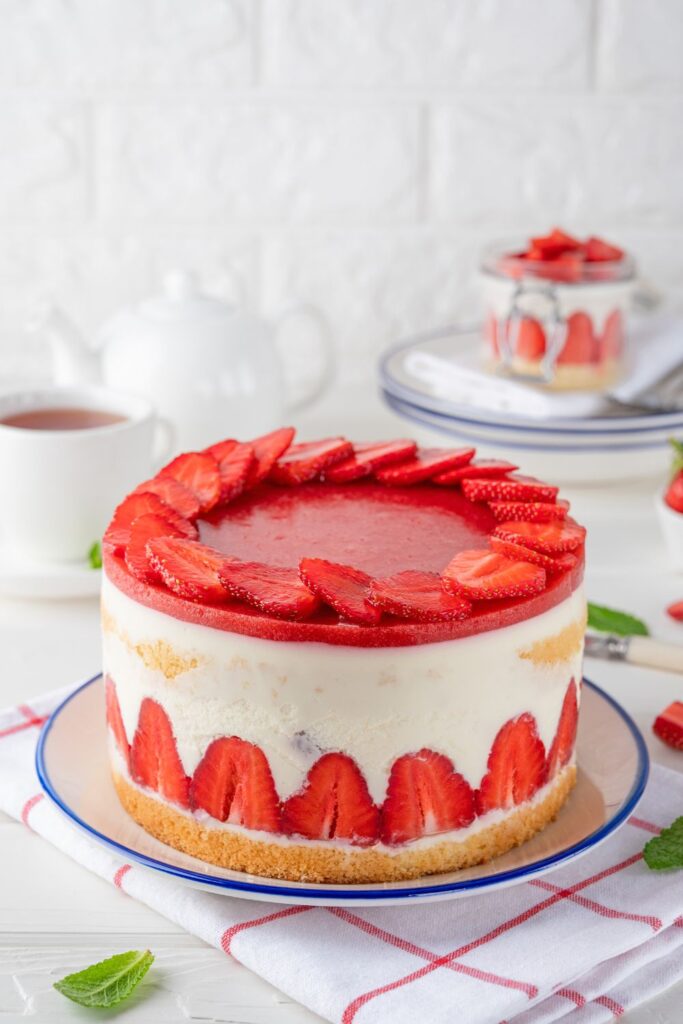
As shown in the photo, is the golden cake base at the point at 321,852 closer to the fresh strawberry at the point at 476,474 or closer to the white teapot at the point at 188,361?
the fresh strawberry at the point at 476,474

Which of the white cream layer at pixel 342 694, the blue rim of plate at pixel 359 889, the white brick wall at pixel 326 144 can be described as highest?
the white brick wall at pixel 326 144

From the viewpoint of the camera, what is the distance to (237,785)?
3.37ft

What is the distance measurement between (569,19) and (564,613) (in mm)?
1567

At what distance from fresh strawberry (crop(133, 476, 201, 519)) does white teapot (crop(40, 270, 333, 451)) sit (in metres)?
0.61

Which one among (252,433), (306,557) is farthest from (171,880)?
(252,433)

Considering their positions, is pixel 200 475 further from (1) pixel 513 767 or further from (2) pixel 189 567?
(1) pixel 513 767

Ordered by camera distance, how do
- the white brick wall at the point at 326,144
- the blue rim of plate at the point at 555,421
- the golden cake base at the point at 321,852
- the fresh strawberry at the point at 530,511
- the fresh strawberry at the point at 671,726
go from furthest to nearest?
1. the white brick wall at the point at 326,144
2. the blue rim of plate at the point at 555,421
3. the fresh strawberry at the point at 671,726
4. the fresh strawberry at the point at 530,511
5. the golden cake base at the point at 321,852

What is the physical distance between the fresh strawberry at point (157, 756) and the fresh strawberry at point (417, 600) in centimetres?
19

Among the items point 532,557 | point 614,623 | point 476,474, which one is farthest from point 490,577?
point 614,623

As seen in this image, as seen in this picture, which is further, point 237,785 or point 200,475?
point 200,475

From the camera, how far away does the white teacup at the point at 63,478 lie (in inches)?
62.7

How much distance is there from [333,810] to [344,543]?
216mm

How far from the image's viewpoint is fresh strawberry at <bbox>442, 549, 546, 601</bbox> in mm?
1014

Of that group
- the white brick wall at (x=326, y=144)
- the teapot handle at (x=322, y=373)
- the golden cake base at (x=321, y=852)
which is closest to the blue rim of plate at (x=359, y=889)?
the golden cake base at (x=321, y=852)
